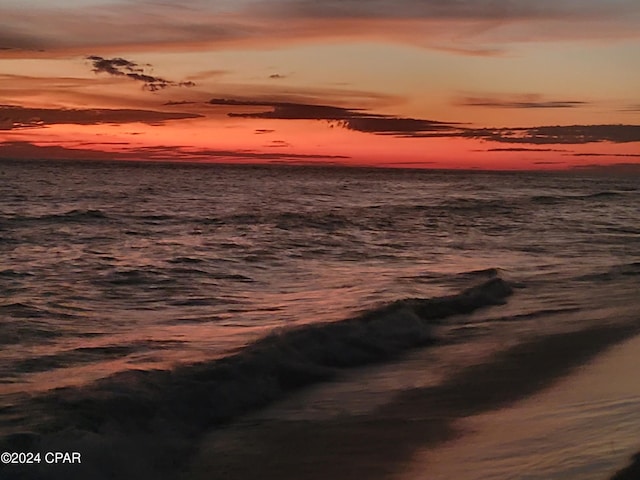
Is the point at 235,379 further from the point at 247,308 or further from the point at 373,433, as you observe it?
the point at 247,308

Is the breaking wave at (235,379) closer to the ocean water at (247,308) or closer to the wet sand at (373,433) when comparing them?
the ocean water at (247,308)

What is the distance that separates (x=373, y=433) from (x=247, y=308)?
5629 millimetres

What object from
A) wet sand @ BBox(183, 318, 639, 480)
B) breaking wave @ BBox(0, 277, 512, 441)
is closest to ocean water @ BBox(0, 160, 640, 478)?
breaking wave @ BBox(0, 277, 512, 441)

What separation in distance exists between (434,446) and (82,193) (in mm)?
41958

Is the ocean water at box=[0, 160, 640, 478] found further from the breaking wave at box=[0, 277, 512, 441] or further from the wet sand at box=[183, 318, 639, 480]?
the wet sand at box=[183, 318, 639, 480]

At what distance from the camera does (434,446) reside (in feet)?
20.5

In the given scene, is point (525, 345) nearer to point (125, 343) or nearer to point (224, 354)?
point (224, 354)

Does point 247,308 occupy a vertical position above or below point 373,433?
below

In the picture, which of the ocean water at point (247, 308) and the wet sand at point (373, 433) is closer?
the wet sand at point (373, 433)

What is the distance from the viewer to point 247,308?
12.0 metres

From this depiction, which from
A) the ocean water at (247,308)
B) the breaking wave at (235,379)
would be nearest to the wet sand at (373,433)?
the ocean water at (247,308)

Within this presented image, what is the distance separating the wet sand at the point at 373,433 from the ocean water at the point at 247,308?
1.14ft

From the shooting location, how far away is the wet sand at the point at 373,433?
590cm

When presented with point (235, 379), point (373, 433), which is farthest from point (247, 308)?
point (373, 433)
